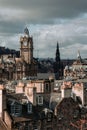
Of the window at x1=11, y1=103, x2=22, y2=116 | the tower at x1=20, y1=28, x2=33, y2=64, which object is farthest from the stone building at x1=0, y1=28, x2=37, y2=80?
the window at x1=11, y1=103, x2=22, y2=116

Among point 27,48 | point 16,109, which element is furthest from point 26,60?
point 16,109

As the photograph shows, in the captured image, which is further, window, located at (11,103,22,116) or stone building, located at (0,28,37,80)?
stone building, located at (0,28,37,80)

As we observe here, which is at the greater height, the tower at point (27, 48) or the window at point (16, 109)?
the tower at point (27, 48)

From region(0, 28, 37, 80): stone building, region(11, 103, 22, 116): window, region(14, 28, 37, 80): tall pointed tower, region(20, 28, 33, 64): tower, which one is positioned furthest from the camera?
region(20, 28, 33, 64): tower

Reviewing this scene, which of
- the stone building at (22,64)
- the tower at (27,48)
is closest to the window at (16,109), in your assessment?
the stone building at (22,64)

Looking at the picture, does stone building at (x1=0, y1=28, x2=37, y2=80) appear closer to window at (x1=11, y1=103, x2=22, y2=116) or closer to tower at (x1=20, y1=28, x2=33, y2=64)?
tower at (x1=20, y1=28, x2=33, y2=64)

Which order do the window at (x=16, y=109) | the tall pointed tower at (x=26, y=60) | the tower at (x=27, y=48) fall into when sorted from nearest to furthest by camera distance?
the window at (x=16, y=109)
the tall pointed tower at (x=26, y=60)
the tower at (x=27, y=48)

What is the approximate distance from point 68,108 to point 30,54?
116 m

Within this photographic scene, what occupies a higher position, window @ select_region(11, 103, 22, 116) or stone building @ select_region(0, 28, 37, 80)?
stone building @ select_region(0, 28, 37, 80)

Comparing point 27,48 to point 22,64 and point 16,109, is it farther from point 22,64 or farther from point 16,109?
point 16,109

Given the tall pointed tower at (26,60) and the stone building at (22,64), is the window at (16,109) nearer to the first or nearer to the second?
the stone building at (22,64)

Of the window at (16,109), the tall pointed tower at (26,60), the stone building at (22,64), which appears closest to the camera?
the window at (16,109)

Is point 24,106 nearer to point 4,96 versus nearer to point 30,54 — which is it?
point 4,96

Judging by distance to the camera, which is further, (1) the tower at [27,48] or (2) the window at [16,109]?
(1) the tower at [27,48]
